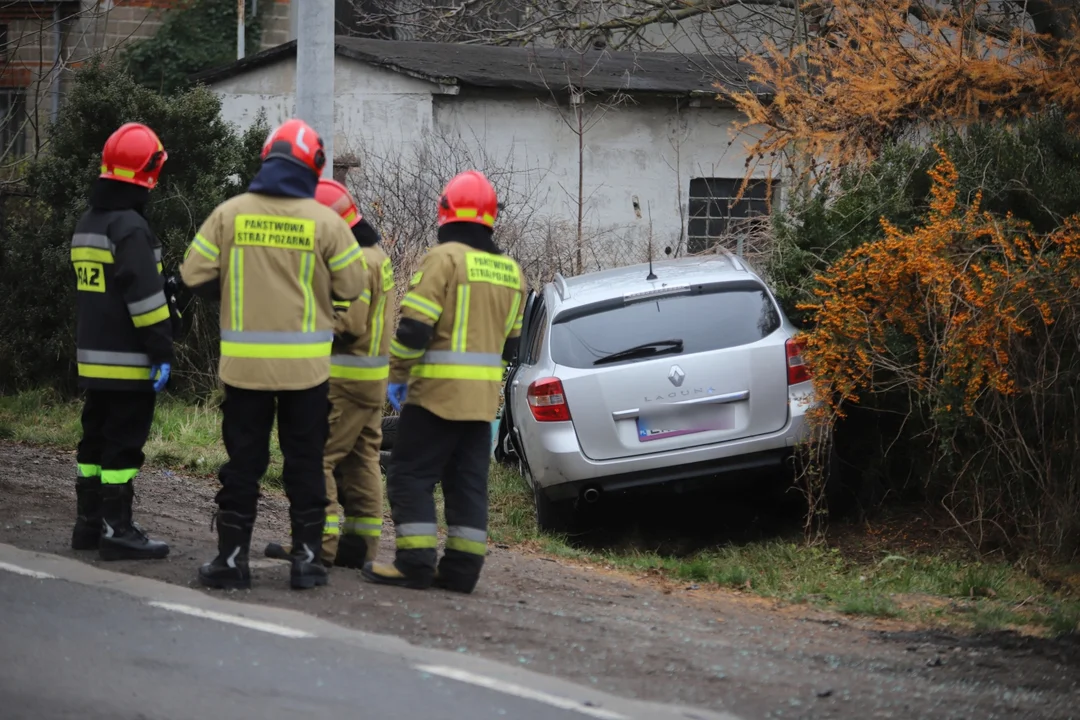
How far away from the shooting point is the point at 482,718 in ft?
14.1

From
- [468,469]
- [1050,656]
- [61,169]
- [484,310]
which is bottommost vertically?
[1050,656]

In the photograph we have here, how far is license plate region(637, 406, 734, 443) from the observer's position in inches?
313

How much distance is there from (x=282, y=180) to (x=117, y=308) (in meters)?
1.05

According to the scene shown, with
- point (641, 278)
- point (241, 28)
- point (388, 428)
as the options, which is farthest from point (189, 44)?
point (641, 278)

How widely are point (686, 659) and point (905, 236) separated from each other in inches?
141

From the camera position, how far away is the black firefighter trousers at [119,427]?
247 inches

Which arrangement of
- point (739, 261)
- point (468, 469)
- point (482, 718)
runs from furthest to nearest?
point (739, 261) < point (468, 469) < point (482, 718)

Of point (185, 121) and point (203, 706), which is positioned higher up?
point (185, 121)

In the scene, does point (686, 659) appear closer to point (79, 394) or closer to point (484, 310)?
point (484, 310)

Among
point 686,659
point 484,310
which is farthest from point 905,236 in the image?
point 686,659

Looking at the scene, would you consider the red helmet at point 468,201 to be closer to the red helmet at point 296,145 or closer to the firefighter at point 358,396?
the firefighter at point 358,396

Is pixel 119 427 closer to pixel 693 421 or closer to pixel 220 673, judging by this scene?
pixel 220 673

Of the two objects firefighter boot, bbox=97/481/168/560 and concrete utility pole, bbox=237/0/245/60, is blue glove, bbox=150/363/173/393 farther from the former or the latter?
concrete utility pole, bbox=237/0/245/60

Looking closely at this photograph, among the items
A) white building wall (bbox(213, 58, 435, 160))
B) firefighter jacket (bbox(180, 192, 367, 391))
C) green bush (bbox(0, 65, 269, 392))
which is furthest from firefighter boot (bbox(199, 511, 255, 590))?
white building wall (bbox(213, 58, 435, 160))
